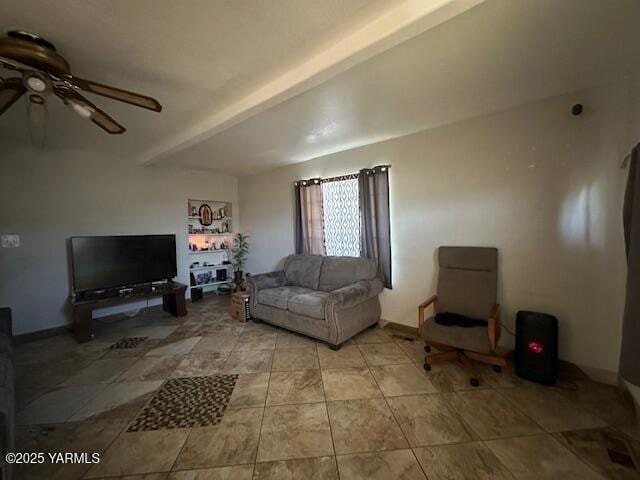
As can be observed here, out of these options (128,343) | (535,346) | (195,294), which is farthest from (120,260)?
(535,346)

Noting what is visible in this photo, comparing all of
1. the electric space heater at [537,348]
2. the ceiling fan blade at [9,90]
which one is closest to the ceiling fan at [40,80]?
the ceiling fan blade at [9,90]

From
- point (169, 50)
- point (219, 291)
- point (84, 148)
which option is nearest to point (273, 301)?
point (219, 291)

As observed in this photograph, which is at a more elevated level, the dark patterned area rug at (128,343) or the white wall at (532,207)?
the white wall at (532,207)

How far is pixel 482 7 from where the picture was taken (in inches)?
49.1

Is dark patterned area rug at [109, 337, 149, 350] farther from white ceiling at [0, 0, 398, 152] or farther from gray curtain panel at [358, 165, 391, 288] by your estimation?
gray curtain panel at [358, 165, 391, 288]

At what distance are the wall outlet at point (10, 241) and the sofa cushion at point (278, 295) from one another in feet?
10.0

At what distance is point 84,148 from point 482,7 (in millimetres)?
4631

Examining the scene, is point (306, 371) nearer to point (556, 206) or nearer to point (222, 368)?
point (222, 368)

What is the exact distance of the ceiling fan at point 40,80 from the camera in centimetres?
130

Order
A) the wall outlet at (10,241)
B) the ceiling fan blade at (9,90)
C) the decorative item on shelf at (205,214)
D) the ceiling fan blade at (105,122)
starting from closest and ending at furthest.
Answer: the ceiling fan blade at (9,90) < the ceiling fan blade at (105,122) < the wall outlet at (10,241) < the decorative item on shelf at (205,214)

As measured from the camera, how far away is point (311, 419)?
1.72 m

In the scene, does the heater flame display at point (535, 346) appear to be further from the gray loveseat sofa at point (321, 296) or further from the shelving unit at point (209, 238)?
the shelving unit at point (209, 238)

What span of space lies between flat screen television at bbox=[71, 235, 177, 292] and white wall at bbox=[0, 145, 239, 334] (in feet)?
1.27

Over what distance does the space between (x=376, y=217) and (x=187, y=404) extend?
2742 mm
